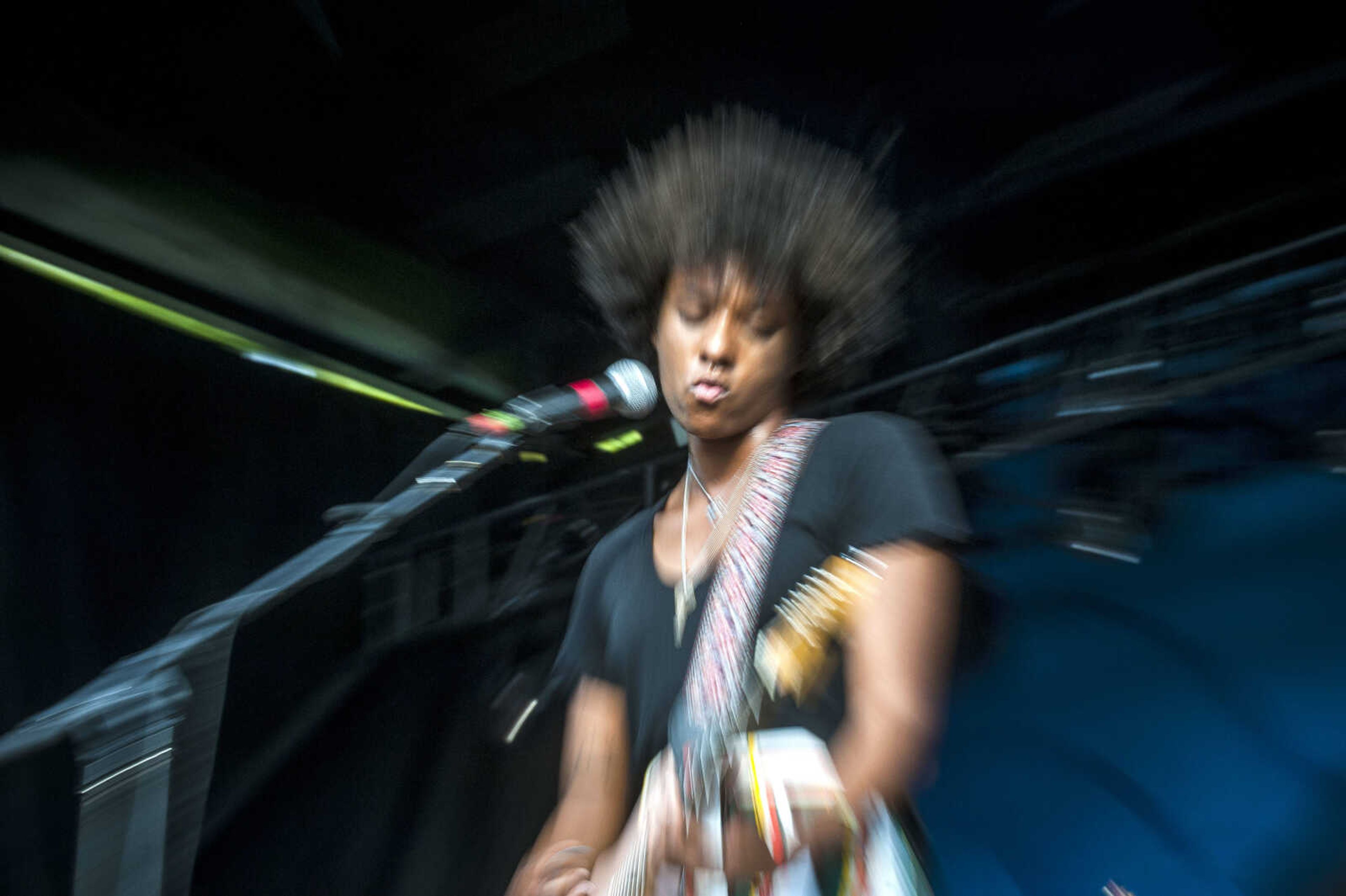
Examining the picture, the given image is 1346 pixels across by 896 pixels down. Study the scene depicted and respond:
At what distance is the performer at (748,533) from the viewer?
20.4 inches

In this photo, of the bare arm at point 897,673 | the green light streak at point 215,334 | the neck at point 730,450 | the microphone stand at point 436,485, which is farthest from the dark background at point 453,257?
the bare arm at point 897,673

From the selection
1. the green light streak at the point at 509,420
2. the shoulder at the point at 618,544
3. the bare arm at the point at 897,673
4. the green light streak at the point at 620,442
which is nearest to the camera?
the bare arm at the point at 897,673

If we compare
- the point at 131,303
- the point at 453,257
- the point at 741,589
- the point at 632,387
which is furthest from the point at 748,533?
the point at 131,303

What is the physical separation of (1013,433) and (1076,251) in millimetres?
267

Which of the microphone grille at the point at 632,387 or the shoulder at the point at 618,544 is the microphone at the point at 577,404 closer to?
the microphone grille at the point at 632,387

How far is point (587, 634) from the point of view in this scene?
75 cm

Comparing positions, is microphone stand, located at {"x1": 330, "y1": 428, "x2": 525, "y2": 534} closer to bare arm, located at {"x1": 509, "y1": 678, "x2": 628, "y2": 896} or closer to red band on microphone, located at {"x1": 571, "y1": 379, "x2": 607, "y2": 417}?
red band on microphone, located at {"x1": 571, "y1": 379, "x2": 607, "y2": 417}

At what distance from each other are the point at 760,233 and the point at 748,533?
0.26 metres

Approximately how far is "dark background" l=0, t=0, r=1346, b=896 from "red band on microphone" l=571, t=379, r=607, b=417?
5.7 inches

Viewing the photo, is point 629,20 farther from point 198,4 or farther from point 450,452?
point 450,452

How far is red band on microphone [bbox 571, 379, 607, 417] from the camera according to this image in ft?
2.17

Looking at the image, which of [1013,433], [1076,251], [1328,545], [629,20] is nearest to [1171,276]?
[1076,251]

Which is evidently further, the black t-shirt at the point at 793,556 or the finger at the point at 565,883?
the finger at the point at 565,883

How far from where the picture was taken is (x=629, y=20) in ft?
2.95
